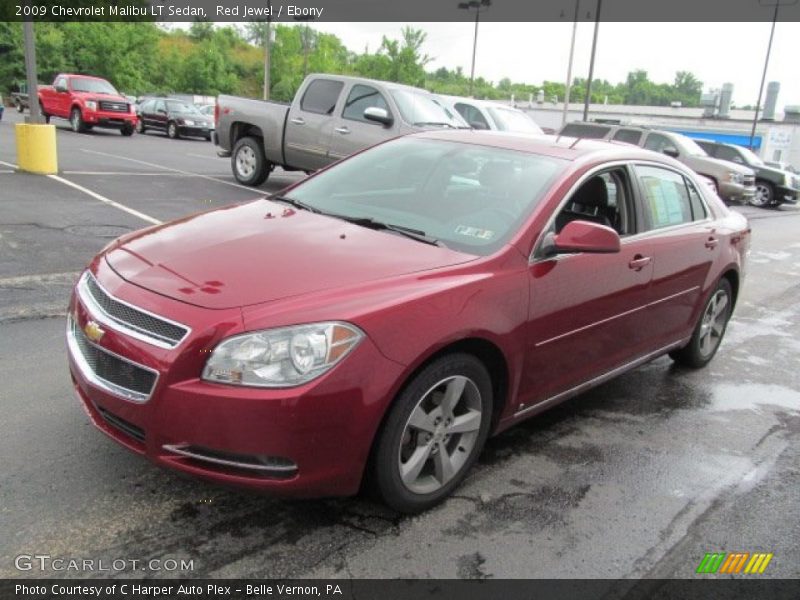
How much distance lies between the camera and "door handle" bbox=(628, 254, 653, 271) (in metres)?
4.11

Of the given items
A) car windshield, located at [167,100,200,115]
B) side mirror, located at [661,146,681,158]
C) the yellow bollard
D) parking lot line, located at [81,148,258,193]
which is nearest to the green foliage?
car windshield, located at [167,100,200,115]

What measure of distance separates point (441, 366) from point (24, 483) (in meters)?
1.88

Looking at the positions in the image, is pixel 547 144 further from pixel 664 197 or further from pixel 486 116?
pixel 486 116

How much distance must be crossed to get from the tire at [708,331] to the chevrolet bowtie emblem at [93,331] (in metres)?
4.07

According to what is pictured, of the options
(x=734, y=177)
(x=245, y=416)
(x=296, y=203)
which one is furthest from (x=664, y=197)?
(x=734, y=177)

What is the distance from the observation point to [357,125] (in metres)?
11.0

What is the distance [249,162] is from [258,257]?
32.6 feet

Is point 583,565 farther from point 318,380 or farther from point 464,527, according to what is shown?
point 318,380

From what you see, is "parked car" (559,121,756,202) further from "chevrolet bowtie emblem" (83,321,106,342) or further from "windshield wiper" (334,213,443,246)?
"chevrolet bowtie emblem" (83,321,106,342)

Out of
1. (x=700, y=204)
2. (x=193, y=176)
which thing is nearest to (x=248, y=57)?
(x=193, y=176)

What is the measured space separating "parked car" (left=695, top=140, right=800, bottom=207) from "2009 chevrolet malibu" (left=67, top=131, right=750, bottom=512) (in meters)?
19.4

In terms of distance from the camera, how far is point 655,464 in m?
3.86

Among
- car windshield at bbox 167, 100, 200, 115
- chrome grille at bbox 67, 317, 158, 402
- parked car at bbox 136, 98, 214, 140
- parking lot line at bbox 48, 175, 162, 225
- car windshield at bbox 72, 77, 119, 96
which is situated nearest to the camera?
chrome grille at bbox 67, 317, 158, 402

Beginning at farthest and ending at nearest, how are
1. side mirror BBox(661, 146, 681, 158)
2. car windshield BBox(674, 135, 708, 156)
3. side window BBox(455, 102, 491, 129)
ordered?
1. car windshield BBox(674, 135, 708, 156)
2. side mirror BBox(661, 146, 681, 158)
3. side window BBox(455, 102, 491, 129)
